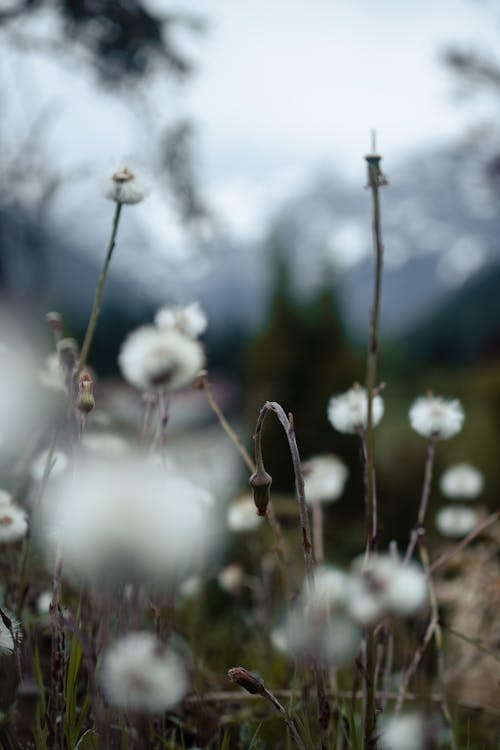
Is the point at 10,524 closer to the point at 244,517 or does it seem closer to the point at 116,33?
the point at 244,517

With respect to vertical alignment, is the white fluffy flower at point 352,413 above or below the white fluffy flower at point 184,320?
below

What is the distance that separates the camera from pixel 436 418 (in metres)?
0.94

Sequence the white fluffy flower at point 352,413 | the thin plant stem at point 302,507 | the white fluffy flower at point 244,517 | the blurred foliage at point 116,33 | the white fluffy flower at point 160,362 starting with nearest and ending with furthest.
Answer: the white fluffy flower at point 160,362, the thin plant stem at point 302,507, the white fluffy flower at point 352,413, the white fluffy flower at point 244,517, the blurred foliage at point 116,33

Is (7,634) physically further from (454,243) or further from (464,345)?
(454,243)

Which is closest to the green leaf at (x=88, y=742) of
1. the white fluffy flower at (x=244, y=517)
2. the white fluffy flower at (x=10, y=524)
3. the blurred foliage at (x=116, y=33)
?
the white fluffy flower at (x=10, y=524)

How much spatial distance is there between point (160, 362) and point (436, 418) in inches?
20.1

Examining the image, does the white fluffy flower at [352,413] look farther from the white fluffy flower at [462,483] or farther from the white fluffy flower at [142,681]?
the white fluffy flower at [462,483]

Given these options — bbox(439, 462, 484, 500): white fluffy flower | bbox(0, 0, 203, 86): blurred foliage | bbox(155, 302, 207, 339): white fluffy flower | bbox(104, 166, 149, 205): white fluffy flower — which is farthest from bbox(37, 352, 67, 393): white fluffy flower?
bbox(0, 0, 203, 86): blurred foliage

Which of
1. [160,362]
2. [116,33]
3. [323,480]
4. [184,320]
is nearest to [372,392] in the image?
[160,362]

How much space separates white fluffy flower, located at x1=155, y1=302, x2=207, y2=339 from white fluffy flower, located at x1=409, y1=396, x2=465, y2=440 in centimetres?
30

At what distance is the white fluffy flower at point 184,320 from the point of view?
90 centimetres

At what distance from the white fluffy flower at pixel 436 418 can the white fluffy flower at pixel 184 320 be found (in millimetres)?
302

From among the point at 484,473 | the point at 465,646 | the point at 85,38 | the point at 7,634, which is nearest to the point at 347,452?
the point at 484,473

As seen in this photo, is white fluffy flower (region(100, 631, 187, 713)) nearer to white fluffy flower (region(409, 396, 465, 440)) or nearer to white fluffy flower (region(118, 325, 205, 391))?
white fluffy flower (region(118, 325, 205, 391))
